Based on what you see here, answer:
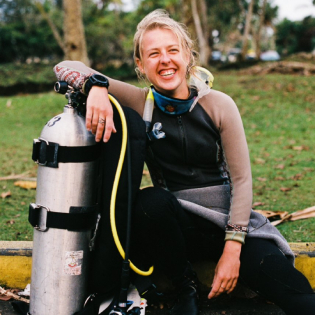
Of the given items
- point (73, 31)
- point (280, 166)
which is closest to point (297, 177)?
point (280, 166)

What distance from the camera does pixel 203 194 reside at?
222 cm

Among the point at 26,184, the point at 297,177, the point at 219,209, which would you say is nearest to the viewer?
the point at 219,209

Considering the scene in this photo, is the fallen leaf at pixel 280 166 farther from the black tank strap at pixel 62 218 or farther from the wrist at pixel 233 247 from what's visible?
the black tank strap at pixel 62 218

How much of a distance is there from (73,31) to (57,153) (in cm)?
981

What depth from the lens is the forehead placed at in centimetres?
218

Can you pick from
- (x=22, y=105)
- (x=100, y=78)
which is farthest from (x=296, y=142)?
(x=22, y=105)

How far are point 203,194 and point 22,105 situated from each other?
33.2ft

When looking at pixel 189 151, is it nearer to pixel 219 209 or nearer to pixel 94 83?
pixel 219 209

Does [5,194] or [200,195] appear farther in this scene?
[5,194]

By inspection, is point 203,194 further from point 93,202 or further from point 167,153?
point 93,202

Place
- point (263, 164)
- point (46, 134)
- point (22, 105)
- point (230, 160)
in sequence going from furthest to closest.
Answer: point (22, 105) → point (263, 164) → point (230, 160) → point (46, 134)

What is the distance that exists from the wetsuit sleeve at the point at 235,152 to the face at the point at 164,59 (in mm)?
229

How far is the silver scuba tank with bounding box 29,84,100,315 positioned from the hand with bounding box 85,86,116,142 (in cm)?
6

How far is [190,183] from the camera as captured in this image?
88.1 inches
